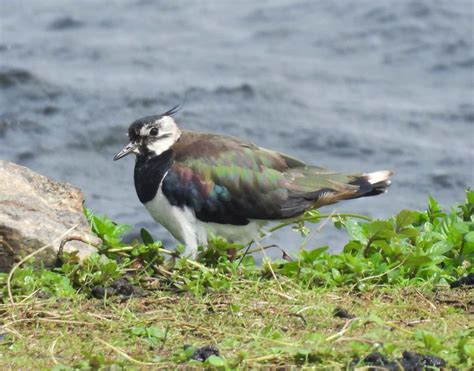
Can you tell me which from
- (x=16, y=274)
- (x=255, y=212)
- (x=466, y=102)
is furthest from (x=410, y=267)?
(x=466, y=102)

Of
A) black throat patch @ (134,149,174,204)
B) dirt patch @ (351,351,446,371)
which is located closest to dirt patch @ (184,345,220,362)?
dirt patch @ (351,351,446,371)

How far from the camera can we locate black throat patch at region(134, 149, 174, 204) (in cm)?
787

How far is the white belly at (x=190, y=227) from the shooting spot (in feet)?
25.5

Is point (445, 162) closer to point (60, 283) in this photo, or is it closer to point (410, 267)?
point (410, 267)

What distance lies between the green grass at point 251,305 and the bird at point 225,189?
0.35 meters

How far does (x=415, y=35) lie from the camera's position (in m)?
16.4

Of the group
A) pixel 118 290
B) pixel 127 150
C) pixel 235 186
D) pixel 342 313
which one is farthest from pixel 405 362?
pixel 127 150

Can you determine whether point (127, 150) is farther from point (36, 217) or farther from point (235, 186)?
point (36, 217)

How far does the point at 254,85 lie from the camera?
15.1 m

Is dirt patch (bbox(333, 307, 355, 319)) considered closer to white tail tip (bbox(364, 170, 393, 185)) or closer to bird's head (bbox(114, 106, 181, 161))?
white tail tip (bbox(364, 170, 393, 185))

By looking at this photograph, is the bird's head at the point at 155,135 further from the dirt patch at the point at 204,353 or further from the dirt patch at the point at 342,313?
the dirt patch at the point at 204,353

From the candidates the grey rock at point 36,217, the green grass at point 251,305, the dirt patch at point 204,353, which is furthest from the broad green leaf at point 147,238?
the dirt patch at point 204,353

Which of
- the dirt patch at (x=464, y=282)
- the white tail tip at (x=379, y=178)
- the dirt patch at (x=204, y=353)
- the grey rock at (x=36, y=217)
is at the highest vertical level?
the grey rock at (x=36, y=217)

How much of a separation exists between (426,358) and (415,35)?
36.7 feet
